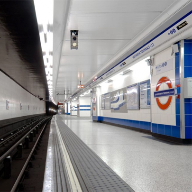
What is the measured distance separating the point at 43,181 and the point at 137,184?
1.43 meters

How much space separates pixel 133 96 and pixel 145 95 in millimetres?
1326

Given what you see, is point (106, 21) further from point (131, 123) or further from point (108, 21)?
point (131, 123)

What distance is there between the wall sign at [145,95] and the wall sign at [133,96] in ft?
1.28

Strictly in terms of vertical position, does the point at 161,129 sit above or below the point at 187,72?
below

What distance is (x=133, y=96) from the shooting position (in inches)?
438

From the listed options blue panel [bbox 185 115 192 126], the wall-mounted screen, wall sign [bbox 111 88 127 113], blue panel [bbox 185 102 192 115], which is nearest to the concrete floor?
blue panel [bbox 185 115 192 126]

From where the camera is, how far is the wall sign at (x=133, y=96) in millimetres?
10664

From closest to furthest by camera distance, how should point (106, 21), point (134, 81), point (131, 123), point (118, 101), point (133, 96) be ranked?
point (106, 21)
point (133, 96)
point (134, 81)
point (131, 123)
point (118, 101)

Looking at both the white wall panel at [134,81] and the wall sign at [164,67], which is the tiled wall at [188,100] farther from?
the white wall panel at [134,81]

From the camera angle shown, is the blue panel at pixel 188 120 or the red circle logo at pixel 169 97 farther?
the red circle logo at pixel 169 97

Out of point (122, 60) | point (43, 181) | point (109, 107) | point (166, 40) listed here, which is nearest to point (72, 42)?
point (166, 40)

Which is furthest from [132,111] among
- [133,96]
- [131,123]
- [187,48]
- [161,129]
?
[187,48]

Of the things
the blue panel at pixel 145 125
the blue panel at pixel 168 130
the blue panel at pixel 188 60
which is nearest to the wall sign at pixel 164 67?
the blue panel at pixel 188 60

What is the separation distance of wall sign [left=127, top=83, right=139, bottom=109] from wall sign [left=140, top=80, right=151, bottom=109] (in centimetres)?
39
